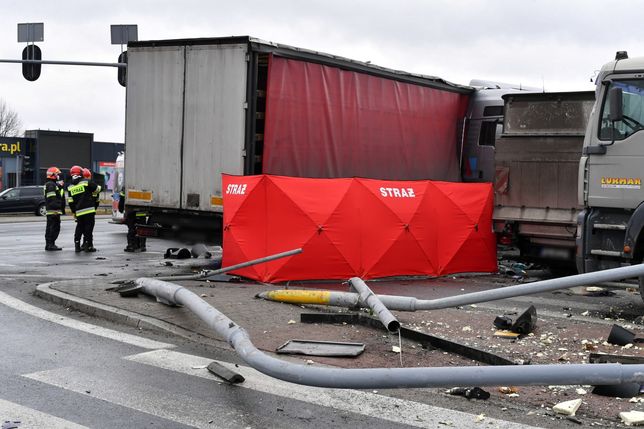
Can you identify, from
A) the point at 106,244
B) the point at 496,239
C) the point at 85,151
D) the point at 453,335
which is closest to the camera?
the point at 453,335

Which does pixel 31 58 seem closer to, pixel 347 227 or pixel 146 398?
pixel 347 227

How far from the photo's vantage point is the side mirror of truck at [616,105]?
9.02 m

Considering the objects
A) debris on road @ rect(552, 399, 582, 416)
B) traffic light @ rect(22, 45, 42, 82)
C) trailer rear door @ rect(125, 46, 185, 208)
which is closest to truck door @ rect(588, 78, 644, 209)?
debris on road @ rect(552, 399, 582, 416)

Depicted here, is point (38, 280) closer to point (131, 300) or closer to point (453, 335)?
point (131, 300)

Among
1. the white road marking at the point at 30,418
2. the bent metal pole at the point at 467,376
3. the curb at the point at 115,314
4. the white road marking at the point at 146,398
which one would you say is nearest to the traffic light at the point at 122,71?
the curb at the point at 115,314

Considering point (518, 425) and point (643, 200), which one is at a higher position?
point (643, 200)

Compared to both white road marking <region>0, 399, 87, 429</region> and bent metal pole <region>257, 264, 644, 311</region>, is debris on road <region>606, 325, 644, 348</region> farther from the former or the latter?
white road marking <region>0, 399, 87, 429</region>

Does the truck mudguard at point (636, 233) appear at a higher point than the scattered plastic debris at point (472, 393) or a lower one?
higher

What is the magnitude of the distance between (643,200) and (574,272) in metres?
4.48

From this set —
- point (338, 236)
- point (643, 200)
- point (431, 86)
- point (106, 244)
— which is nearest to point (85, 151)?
point (106, 244)

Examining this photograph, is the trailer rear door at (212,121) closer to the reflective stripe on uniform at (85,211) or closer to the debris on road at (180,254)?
the debris on road at (180,254)

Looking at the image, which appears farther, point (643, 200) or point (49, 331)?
point (643, 200)

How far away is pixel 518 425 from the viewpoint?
4.97 m

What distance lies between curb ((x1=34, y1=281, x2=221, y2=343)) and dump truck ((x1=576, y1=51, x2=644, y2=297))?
5154mm
